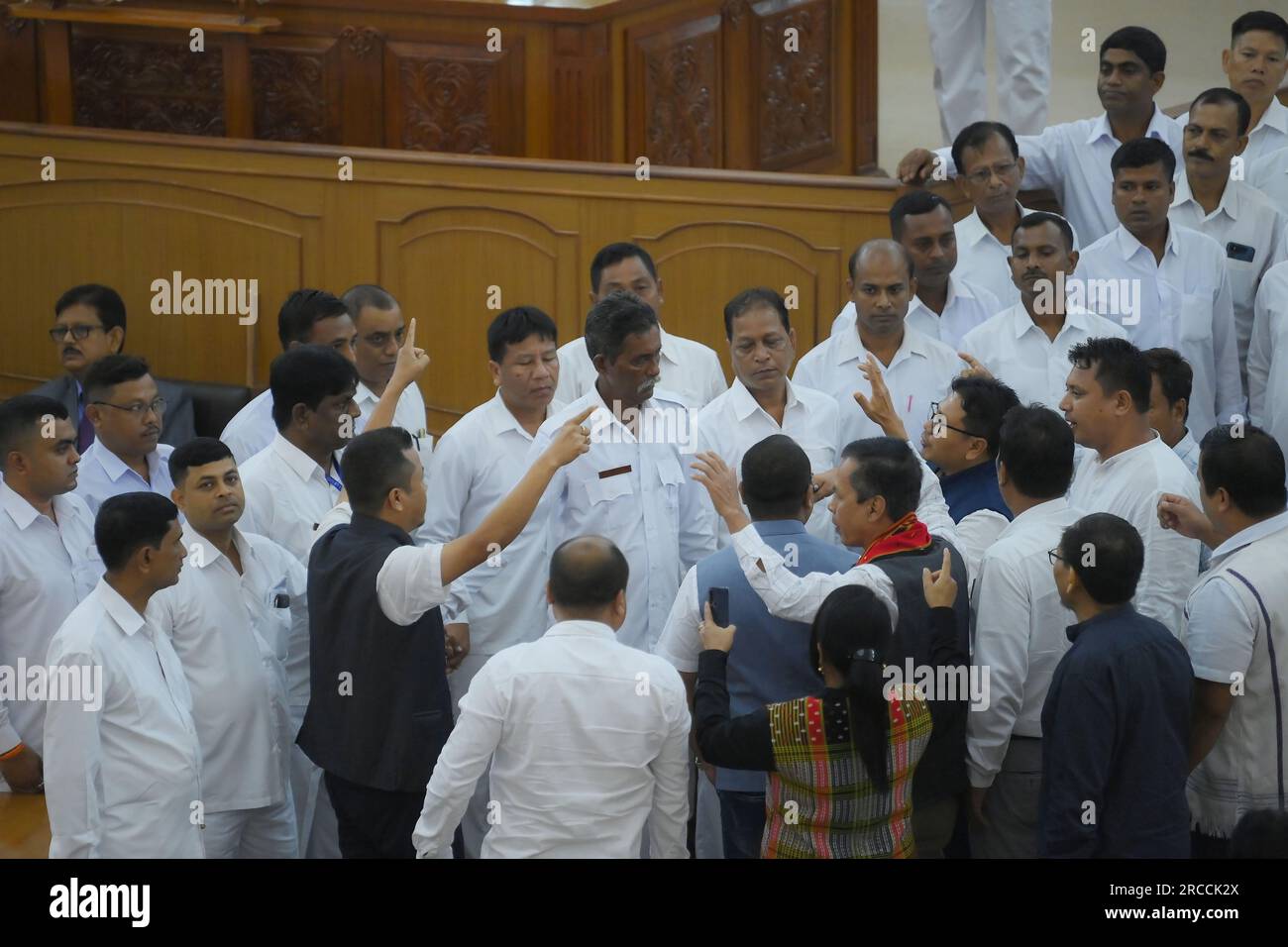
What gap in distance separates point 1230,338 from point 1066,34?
4380 mm

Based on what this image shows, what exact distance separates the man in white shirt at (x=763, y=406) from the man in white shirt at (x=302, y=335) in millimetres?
1186

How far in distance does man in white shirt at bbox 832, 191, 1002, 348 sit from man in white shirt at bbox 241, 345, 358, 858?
1.69 meters

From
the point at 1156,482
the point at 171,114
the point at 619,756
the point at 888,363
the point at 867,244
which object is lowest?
the point at 619,756

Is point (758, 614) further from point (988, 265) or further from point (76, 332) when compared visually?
point (76, 332)

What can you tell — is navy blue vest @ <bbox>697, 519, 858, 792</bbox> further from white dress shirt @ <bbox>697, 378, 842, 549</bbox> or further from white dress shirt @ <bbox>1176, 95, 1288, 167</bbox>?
white dress shirt @ <bbox>1176, 95, 1288, 167</bbox>

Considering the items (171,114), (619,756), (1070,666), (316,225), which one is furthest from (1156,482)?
(171,114)

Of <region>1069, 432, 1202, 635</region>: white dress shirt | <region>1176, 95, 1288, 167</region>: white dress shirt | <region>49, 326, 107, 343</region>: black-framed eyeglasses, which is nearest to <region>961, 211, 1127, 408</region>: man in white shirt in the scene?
<region>1069, 432, 1202, 635</region>: white dress shirt

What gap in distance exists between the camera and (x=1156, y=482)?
3.54m

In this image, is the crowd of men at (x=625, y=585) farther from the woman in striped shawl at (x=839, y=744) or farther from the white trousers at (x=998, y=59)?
the white trousers at (x=998, y=59)

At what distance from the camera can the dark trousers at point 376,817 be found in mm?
3361

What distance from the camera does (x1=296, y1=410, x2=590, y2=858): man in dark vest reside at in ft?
10.8

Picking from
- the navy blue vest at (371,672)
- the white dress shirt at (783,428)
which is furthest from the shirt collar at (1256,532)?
the navy blue vest at (371,672)

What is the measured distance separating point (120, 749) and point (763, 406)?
1967mm

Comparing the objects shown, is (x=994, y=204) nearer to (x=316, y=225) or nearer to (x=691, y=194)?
(x=691, y=194)
